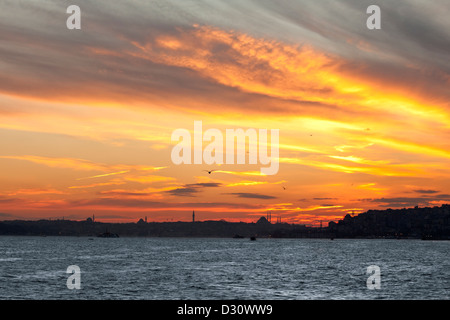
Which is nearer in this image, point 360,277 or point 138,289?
point 138,289

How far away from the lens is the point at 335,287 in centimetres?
8050

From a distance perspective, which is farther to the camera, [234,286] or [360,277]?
[360,277]
